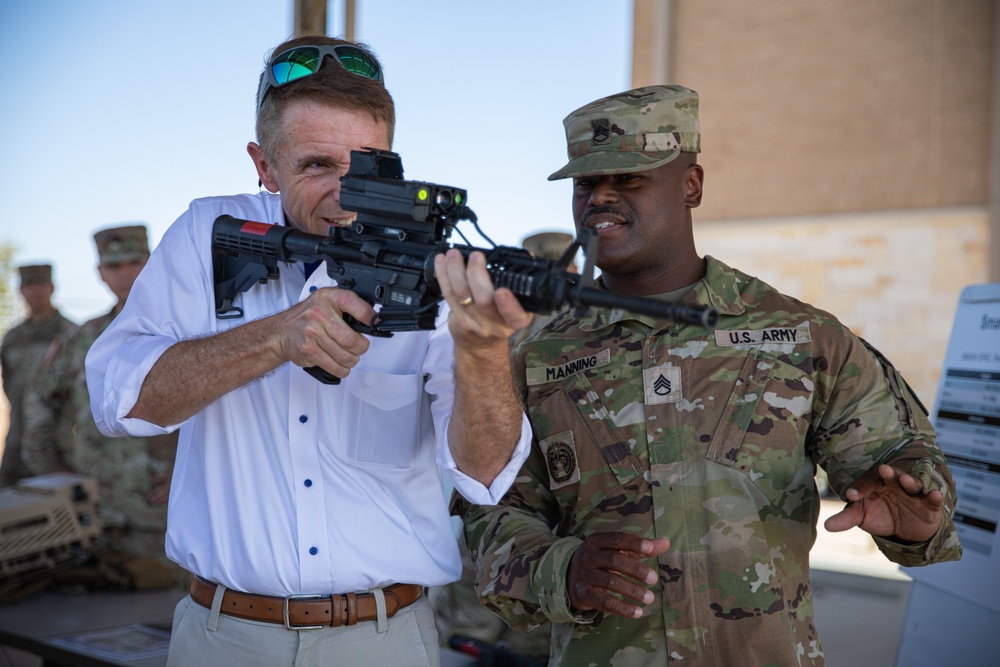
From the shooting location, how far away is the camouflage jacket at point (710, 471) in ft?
5.99

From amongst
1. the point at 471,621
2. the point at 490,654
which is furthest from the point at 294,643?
the point at 471,621

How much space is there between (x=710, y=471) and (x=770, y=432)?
→ 147 mm

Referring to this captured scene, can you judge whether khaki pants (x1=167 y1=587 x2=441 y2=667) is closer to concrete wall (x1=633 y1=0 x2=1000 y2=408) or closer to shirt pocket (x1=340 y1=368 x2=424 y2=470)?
shirt pocket (x1=340 y1=368 x2=424 y2=470)

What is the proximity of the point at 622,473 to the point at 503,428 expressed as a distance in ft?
1.36

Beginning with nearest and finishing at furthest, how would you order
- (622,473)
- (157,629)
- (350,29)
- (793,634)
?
1. (793,634)
2. (622,473)
3. (157,629)
4. (350,29)

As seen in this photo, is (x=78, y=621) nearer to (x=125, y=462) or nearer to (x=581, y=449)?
(x=125, y=462)

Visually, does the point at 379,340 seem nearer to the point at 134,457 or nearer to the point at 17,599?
the point at 17,599

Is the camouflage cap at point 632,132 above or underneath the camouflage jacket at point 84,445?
above

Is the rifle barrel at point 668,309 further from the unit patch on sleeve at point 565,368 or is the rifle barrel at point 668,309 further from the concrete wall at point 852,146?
the concrete wall at point 852,146

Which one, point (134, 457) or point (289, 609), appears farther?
point (134, 457)

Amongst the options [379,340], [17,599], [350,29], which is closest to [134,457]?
[17,599]

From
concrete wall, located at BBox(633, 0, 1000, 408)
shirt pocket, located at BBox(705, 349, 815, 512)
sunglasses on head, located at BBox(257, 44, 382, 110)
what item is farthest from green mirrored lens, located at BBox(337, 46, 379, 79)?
concrete wall, located at BBox(633, 0, 1000, 408)

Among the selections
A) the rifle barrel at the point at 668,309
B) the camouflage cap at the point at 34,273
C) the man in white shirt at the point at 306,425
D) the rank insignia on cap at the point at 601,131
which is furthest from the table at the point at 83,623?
the camouflage cap at the point at 34,273

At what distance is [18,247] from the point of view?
826 inches
